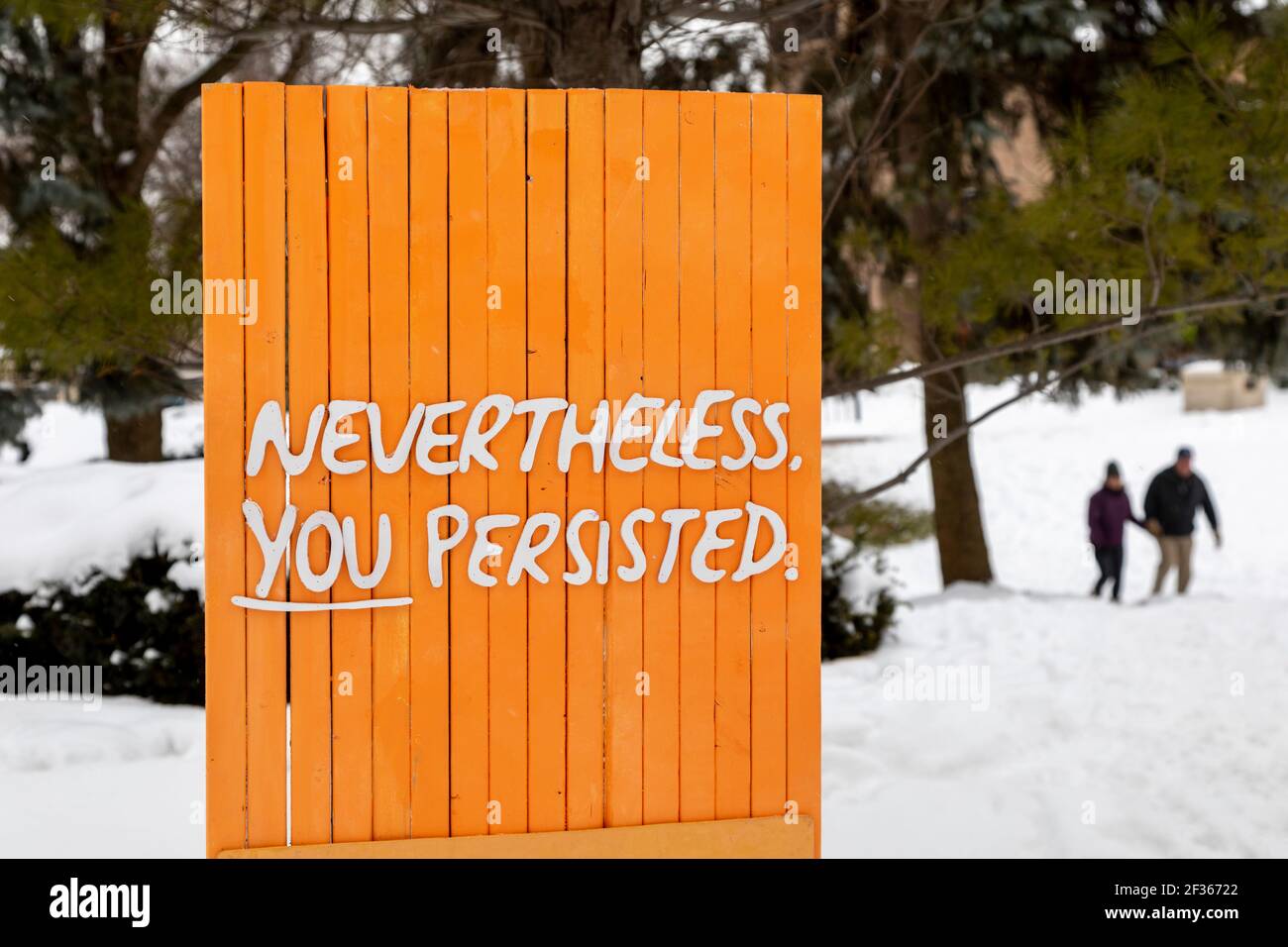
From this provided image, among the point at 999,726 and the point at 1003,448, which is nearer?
the point at 999,726

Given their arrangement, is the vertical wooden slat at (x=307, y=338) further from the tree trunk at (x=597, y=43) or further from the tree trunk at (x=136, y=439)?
Result: the tree trunk at (x=136, y=439)

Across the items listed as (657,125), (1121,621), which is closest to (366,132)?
(657,125)

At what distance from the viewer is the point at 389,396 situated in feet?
9.64

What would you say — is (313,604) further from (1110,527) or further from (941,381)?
(1110,527)

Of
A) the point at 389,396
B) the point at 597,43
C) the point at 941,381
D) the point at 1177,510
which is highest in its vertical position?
the point at 597,43

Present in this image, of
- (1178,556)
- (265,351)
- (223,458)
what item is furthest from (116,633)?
(1178,556)

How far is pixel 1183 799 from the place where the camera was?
4.61 metres

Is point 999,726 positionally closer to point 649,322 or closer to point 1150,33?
point 649,322

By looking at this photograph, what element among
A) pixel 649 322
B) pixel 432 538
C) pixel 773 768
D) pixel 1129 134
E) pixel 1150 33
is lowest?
pixel 773 768

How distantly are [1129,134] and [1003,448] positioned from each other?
1491 cm

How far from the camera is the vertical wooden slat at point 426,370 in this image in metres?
2.95

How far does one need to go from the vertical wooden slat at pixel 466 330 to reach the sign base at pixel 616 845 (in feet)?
0.64

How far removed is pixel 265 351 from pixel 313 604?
0.65m

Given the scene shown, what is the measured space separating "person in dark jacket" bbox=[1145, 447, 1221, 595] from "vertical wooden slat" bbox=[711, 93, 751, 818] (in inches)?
310
